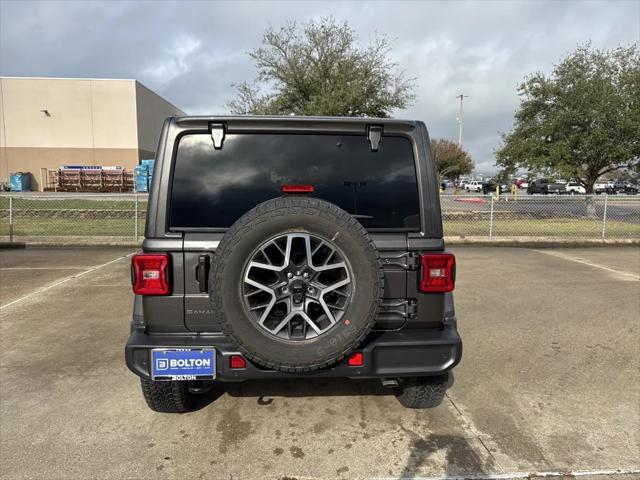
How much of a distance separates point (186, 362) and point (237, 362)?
285 millimetres

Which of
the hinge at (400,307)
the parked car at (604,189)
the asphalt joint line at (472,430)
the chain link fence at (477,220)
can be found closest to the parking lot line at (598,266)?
the chain link fence at (477,220)

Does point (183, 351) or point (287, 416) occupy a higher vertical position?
point (183, 351)

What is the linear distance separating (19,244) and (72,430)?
32.3 ft

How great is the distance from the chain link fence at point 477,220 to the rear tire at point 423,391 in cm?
911

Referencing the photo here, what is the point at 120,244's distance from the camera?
438 inches

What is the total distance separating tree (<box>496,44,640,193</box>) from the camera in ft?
48.4

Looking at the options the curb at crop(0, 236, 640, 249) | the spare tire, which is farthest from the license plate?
the curb at crop(0, 236, 640, 249)

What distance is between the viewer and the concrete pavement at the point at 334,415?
2.56 meters

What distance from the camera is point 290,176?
2.66 m

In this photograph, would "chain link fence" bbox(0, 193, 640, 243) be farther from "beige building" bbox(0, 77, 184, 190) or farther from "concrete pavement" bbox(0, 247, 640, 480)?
"beige building" bbox(0, 77, 184, 190)

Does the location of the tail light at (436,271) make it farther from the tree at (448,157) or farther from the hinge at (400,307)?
the tree at (448,157)

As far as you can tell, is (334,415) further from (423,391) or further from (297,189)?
(297,189)

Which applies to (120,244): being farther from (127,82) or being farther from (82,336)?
(127,82)

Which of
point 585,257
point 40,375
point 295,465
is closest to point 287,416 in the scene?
point 295,465
